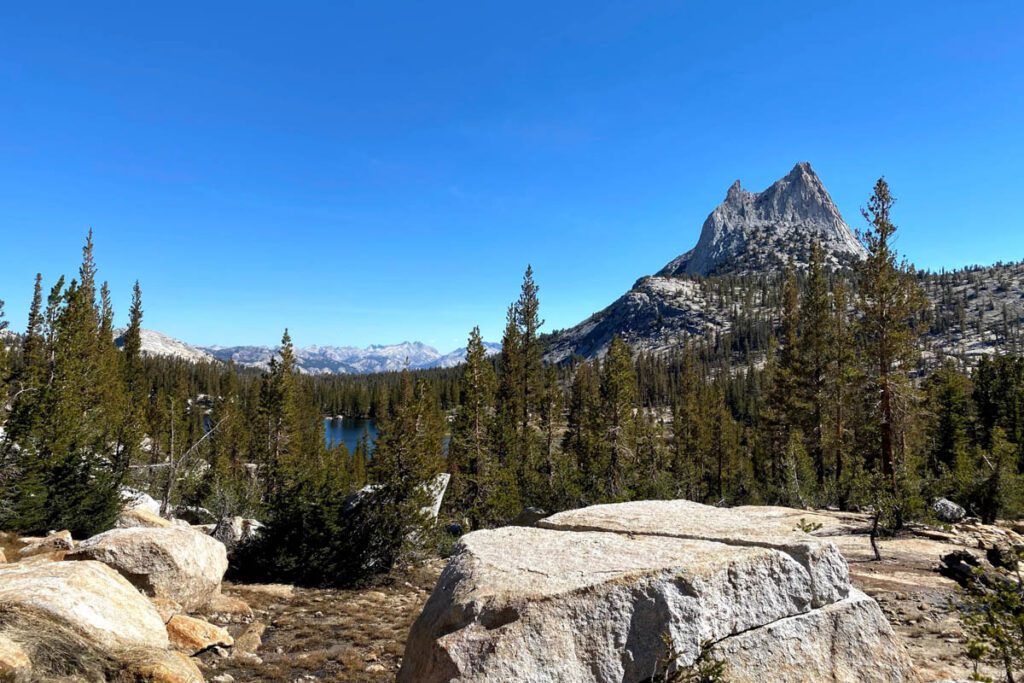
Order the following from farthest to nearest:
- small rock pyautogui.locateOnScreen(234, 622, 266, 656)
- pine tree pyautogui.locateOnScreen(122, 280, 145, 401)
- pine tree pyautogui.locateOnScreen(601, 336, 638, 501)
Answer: pine tree pyautogui.locateOnScreen(122, 280, 145, 401) → pine tree pyautogui.locateOnScreen(601, 336, 638, 501) → small rock pyautogui.locateOnScreen(234, 622, 266, 656)

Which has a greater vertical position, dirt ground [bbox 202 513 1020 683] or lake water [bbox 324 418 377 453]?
dirt ground [bbox 202 513 1020 683]

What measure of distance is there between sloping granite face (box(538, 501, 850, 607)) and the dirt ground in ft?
7.11

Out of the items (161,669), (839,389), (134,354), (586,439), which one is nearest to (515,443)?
(586,439)

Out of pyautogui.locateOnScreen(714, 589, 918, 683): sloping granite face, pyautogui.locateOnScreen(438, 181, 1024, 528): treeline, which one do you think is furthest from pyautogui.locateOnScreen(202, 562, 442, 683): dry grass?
pyautogui.locateOnScreen(438, 181, 1024, 528): treeline

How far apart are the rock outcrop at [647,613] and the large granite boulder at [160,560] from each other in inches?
326

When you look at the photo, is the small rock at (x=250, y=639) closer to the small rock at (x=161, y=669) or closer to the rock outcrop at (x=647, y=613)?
the small rock at (x=161, y=669)

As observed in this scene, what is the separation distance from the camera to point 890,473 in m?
21.3

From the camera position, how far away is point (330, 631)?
1189 cm

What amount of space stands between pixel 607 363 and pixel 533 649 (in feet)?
95.9

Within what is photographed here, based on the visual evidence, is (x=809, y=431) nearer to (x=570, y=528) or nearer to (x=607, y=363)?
(x=607, y=363)

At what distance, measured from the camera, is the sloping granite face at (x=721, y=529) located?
6441 mm

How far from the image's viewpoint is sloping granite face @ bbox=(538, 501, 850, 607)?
6.44 meters

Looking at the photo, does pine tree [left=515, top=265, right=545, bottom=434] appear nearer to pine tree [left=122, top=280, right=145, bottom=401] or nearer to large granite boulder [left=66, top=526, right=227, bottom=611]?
large granite boulder [left=66, top=526, right=227, bottom=611]

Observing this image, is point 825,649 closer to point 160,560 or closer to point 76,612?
point 76,612
